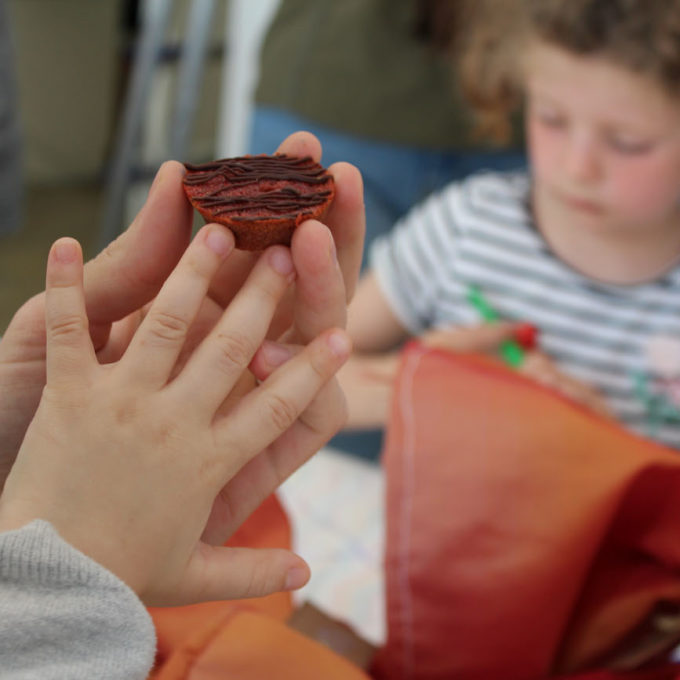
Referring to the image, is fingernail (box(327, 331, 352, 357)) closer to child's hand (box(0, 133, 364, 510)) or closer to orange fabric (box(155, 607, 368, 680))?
child's hand (box(0, 133, 364, 510))

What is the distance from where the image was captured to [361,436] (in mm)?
907

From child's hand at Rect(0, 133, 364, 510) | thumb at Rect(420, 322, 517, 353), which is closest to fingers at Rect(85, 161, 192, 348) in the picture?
child's hand at Rect(0, 133, 364, 510)

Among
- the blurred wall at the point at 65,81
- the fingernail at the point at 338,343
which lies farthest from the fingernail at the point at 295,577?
the blurred wall at the point at 65,81

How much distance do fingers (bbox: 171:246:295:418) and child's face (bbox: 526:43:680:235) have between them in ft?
1.60

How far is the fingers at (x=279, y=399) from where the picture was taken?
0.98 ft

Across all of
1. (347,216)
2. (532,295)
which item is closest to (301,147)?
(347,216)

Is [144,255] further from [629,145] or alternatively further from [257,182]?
[629,145]

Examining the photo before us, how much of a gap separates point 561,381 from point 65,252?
60 centimetres

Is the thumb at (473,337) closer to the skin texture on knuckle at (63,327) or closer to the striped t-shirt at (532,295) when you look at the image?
the striped t-shirt at (532,295)

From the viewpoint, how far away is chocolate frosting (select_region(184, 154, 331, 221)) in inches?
11.3

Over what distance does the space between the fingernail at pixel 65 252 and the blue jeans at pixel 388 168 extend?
0.62 metres

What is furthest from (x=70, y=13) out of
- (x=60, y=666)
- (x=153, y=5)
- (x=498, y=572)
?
(x=498, y=572)

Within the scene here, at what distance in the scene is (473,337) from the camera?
30.0 inches

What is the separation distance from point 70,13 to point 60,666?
0.29 meters
